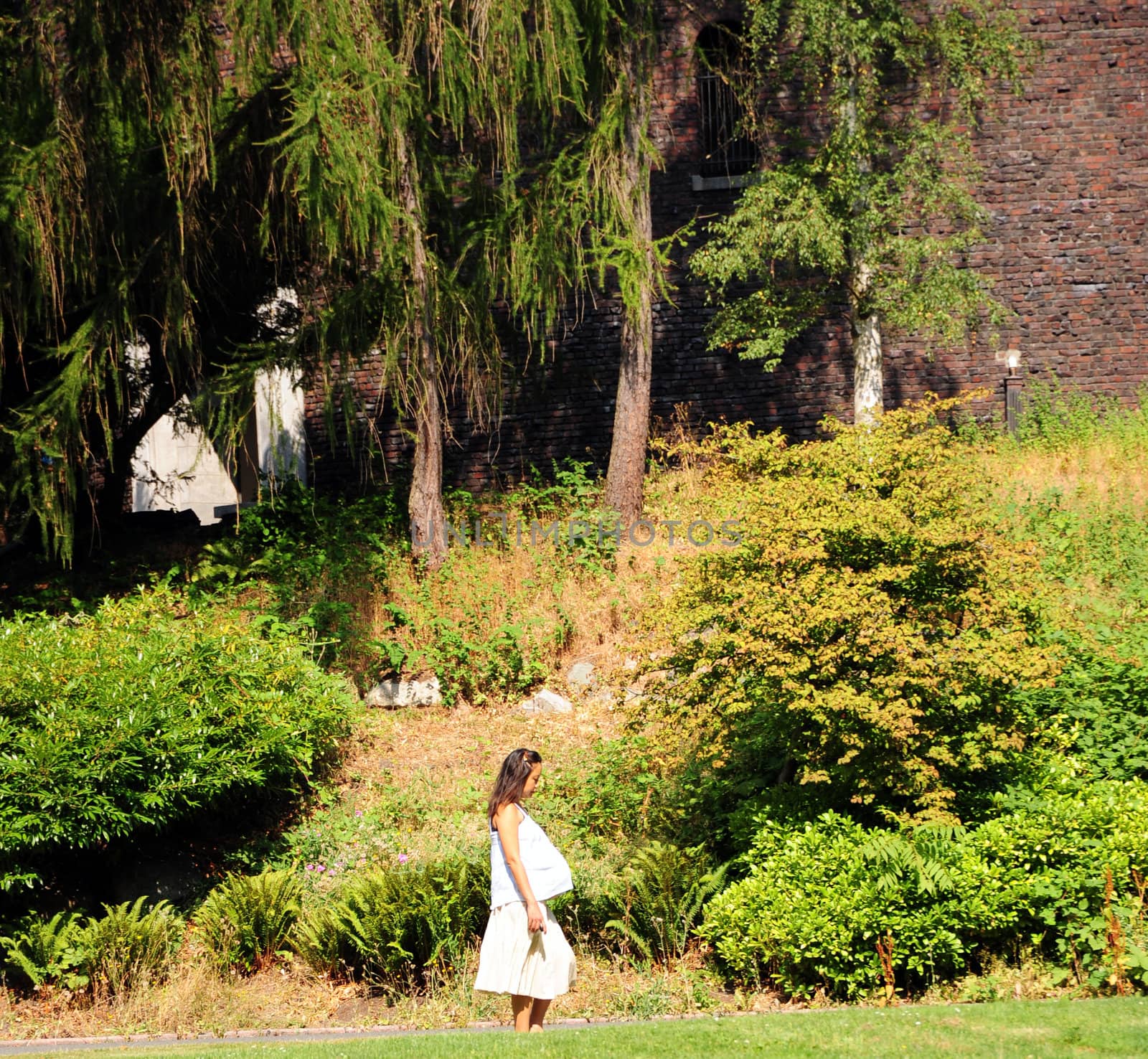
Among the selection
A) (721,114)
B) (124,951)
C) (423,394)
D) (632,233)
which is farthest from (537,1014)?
(721,114)

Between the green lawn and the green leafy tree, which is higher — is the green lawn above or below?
below

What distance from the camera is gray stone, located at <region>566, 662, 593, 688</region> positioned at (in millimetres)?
11461

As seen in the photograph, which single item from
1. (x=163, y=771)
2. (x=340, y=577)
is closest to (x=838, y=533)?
(x=163, y=771)

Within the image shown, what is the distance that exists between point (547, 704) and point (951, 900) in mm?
4832

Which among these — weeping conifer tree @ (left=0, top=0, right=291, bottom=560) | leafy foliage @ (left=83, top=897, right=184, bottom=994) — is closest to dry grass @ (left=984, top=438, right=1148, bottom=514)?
weeping conifer tree @ (left=0, top=0, right=291, bottom=560)

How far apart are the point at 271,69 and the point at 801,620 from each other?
803 cm

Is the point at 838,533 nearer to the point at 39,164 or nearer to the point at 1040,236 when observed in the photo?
the point at 39,164

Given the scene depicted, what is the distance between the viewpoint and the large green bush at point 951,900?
6934 mm

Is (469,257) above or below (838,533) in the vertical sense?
above

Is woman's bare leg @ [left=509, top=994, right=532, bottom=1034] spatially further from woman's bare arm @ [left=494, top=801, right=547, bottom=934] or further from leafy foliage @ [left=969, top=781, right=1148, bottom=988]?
leafy foliage @ [left=969, top=781, right=1148, bottom=988]

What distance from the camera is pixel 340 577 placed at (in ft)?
42.1

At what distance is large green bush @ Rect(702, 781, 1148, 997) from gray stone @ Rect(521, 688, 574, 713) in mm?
3938

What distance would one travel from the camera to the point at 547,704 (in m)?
11.2

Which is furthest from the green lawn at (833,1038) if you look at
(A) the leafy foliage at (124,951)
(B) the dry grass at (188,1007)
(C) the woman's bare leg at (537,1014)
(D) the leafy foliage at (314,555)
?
(D) the leafy foliage at (314,555)
